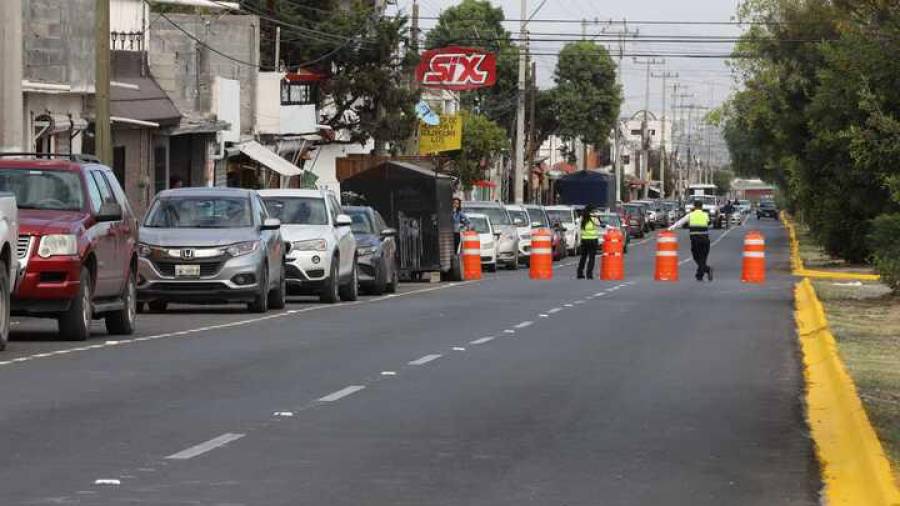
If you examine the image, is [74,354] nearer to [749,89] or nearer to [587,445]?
[587,445]

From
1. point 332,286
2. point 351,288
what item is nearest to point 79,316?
point 332,286

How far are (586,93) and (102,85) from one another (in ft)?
320

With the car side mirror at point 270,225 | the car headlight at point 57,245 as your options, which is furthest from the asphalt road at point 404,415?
the car side mirror at point 270,225

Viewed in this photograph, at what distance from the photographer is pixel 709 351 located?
22.4 meters

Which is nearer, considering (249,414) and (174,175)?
(249,414)

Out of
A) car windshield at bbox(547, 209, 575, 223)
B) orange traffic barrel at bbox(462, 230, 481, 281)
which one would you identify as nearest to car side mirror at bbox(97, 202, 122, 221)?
orange traffic barrel at bbox(462, 230, 481, 281)

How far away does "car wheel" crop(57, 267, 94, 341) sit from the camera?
2214cm

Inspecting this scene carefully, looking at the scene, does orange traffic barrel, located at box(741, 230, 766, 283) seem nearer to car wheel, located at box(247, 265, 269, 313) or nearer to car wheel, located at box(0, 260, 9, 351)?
car wheel, located at box(247, 265, 269, 313)

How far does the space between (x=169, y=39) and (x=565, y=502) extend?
47.4m

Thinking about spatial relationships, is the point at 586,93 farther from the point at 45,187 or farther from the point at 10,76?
the point at 45,187

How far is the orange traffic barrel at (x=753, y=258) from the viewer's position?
46031 mm

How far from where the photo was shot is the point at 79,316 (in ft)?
72.9

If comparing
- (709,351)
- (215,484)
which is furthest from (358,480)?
(709,351)

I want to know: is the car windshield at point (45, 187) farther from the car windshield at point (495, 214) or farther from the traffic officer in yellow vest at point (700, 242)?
the car windshield at point (495, 214)
